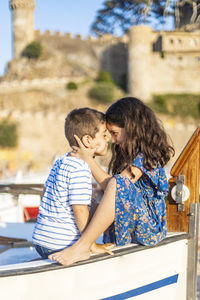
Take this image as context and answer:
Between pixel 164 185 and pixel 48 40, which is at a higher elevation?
pixel 48 40

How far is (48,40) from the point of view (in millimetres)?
32156

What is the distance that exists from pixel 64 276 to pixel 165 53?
27.6m

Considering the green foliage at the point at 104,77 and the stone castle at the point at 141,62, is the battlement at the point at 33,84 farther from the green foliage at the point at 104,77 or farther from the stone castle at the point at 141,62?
the green foliage at the point at 104,77

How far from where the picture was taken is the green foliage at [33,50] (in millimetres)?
29359

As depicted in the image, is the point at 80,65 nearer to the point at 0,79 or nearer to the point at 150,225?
the point at 0,79

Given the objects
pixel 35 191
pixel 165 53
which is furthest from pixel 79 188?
pixel 165 53

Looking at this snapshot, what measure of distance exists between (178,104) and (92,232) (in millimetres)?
25032

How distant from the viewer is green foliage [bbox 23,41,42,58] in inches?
1156

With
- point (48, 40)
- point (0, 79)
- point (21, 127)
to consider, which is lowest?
point (21, 127)

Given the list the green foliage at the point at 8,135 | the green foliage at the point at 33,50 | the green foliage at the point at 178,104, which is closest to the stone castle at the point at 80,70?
the green foliage at the point at 33,50

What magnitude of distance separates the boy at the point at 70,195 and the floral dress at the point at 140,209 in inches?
5.2

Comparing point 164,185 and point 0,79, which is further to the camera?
point 0,79

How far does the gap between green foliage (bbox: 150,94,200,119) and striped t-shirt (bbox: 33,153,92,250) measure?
2389 centimetres

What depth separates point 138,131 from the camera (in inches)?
83.2
